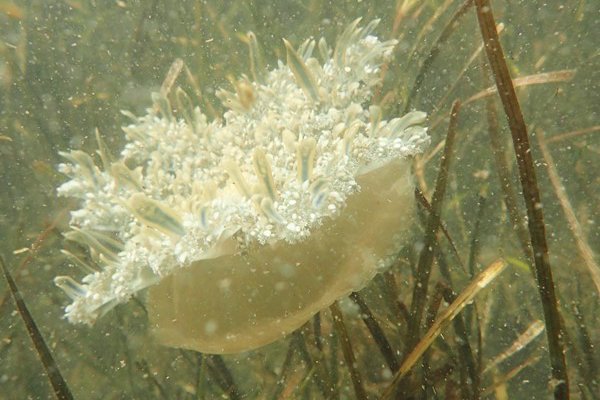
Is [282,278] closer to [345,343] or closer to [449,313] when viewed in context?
[345,343]

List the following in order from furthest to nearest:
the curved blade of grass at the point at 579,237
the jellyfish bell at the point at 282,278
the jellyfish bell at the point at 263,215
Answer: the curved blade of grass at the point at 579,237, the jellyfish bell at the point at 282,278, the jellyfish bell at the point at 263,215

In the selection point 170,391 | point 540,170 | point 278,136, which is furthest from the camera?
point 540,170

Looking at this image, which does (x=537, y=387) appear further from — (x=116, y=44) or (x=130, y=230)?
(x=116, y=44)

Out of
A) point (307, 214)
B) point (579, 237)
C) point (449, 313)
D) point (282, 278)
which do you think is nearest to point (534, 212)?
point (449, 313)

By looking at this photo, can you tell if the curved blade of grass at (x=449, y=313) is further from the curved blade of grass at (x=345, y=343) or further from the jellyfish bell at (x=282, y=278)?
the jellyfish bell at (x=282, y=278)

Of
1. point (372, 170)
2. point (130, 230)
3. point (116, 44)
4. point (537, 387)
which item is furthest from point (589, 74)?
point (116, 44)

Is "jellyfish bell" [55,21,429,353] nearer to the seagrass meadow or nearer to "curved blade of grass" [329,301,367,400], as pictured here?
the seagrass meadow

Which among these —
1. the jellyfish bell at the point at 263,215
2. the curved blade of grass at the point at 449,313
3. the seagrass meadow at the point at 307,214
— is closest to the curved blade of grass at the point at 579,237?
the seagrass meadow at the point at 307,214

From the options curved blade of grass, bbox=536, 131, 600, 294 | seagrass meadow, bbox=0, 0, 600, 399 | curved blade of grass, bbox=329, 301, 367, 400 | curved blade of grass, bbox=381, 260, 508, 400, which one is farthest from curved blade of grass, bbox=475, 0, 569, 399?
curved blade of grass, bbox=536, 131, 600, 294

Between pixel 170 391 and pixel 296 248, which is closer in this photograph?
pixel 296 248
